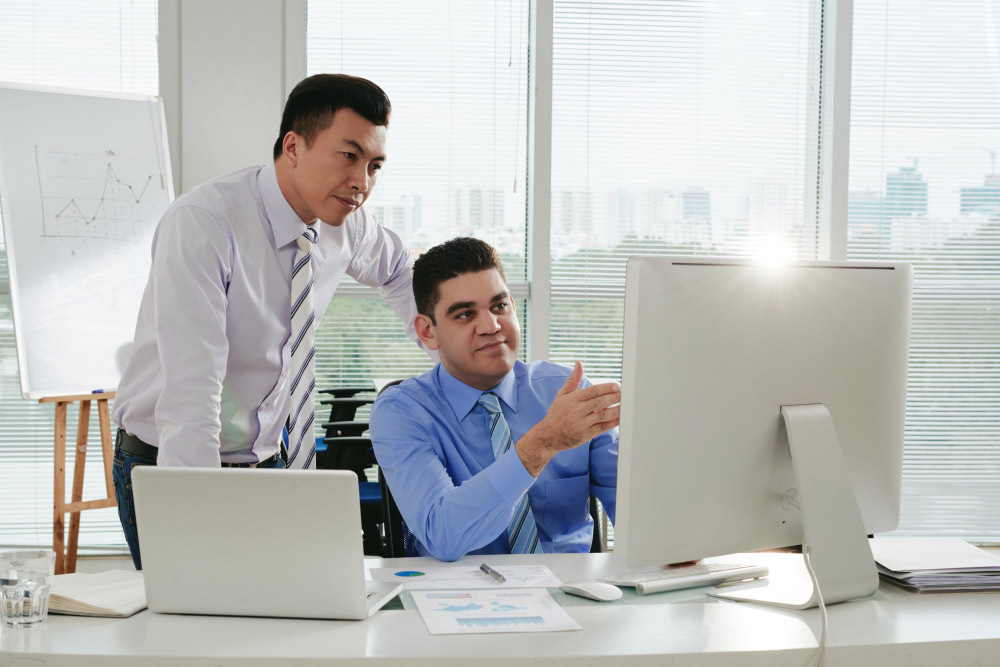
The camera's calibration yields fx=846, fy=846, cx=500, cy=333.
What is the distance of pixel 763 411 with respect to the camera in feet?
3.88

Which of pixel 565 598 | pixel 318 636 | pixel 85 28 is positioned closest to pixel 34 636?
pixel 318 636

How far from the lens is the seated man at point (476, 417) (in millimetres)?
1619

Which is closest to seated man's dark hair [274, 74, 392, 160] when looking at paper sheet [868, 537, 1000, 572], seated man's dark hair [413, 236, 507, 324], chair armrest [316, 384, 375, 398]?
seated man's dark hair [413, 236, 507, 324]

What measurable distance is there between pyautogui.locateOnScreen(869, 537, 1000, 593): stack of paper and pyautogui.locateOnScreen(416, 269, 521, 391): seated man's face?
2.52 feet

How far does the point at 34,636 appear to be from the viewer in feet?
3.49

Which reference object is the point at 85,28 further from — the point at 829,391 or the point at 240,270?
the point at 829,391

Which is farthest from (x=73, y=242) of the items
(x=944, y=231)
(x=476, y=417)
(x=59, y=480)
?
(x=944, y=231)

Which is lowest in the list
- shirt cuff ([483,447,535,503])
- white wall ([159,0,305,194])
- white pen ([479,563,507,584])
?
white pen ([479,563,507,584])

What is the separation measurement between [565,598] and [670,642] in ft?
0.72

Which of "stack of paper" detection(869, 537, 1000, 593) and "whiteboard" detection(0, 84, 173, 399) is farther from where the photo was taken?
"whiteboard" detection(0, 84, 173, 399)

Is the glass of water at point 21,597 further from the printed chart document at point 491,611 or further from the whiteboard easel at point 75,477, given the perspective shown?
the whiteboard easel at point 75,477

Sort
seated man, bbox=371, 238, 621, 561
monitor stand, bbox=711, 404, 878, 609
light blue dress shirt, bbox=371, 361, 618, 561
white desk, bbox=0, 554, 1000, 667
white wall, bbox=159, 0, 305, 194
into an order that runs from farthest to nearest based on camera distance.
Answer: white wall, bbox=159, 0, 305, 194, seated man, bbox=371, 238, 621, 561, light blue dress shirt, bbox=371, 361, 618, 561, monitor stand, bbox=711, 404, 878, 609, white desk, bbox=0, 554, 1000, 667

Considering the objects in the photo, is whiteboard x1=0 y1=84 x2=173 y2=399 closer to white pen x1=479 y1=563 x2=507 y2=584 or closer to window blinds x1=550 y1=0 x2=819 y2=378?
window blinds x1=550 y1=0 x2=819 y2=378

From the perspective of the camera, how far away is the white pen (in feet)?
4.33
